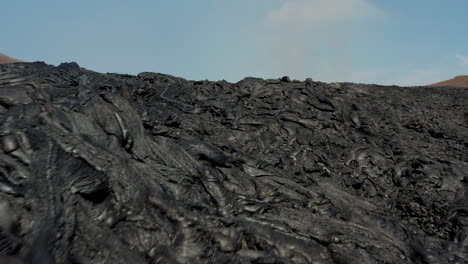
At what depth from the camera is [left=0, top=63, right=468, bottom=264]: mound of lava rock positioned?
531 centimetres

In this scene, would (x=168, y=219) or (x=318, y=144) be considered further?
(x=318, y=144)

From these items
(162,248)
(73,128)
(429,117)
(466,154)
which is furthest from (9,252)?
(429,117)

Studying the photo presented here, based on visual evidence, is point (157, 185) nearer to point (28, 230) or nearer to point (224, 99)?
point (28, 230)

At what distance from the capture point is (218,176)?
26.5ft

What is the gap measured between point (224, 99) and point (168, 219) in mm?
8244

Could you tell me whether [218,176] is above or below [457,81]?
Result: below

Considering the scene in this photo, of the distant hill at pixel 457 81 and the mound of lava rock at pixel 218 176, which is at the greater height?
the distant hill at pixel 457 81

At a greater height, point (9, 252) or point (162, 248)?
point (9, 252)

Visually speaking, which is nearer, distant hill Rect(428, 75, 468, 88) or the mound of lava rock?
the mound of lava rock

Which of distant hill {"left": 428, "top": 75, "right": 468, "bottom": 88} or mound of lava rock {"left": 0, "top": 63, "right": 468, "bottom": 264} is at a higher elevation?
distant hill {"left": 428, "top": 75, "right": 468, "bottom": 88}

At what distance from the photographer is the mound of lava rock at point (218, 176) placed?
5.31 metres

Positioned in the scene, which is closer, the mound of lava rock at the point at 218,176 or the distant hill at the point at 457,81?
the mound of lava rock at the point at 218,176

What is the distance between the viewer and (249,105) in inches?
532

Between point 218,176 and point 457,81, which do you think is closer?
point 218,176
